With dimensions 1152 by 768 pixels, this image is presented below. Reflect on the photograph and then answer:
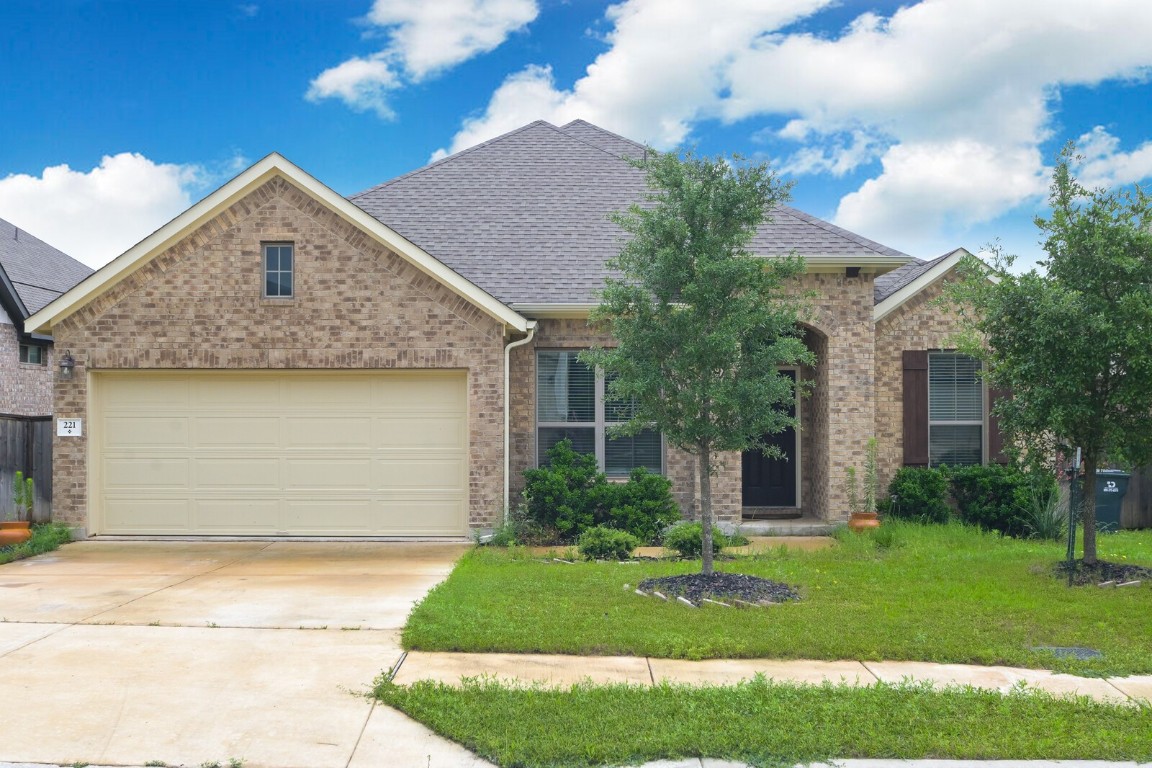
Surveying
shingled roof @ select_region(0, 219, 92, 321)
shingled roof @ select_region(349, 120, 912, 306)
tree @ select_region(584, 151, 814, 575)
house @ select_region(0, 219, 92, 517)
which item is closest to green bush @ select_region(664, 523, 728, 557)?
tree @ select_region(584, 151, 814, 575)

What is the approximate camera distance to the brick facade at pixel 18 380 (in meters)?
18.3

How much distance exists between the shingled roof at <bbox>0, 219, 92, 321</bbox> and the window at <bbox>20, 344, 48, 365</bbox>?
84cm

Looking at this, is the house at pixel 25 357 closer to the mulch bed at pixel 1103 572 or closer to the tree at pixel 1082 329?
the tree at pixel 1082 329

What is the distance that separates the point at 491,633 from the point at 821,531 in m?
7.72

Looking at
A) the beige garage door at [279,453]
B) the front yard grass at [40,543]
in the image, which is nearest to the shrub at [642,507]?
the beige garage door at [279,453]

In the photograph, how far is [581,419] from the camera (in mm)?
13992

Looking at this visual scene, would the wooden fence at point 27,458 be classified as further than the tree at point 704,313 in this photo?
Yes

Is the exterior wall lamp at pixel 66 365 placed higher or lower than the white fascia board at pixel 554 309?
lower

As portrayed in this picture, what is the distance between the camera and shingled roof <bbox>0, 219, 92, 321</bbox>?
1981 centimetres

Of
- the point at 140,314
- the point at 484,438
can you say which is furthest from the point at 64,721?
the point at 140,314

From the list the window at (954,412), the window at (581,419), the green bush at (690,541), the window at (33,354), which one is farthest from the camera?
the window at (33,354)

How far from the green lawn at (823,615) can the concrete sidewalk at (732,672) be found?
0.49ft

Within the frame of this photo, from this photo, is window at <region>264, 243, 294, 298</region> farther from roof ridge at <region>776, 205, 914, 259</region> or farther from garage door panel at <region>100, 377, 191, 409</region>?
roof ridge at <region>776, 205, 914, 259</region>

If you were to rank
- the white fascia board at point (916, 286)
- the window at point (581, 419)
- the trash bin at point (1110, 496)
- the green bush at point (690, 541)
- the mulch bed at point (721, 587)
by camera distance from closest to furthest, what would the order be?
the mulch bed at point (721, 587) < the green bush at point (690, 541) < the window at point (581, 419) < the trash bin at point (1110, 496) < the white fascia board at point (916, 286)
